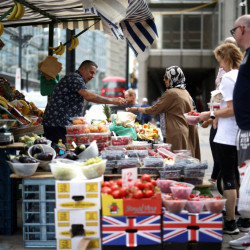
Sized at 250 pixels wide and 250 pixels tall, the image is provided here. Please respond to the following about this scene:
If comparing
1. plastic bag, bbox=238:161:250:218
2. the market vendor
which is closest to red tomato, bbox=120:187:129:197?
plastic bag, bbox=238:161:250:218

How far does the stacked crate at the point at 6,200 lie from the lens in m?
5.09

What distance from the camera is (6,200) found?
5105 millimetres

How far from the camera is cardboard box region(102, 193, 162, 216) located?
4.07 m

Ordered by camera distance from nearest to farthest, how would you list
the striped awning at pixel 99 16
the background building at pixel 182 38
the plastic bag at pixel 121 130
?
the striped awning at pixel 99 16 < the plastic bag at pixel 121 130 < the background building at pixel 182 38

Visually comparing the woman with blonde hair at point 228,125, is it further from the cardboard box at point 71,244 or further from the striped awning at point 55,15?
the striped awning at point 55,15

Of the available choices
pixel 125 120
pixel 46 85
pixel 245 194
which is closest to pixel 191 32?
pixel 46 85

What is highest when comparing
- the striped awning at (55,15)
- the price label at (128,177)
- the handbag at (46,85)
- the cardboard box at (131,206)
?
the striped awning at (55,15)

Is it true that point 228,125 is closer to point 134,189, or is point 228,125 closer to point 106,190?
point 134,189

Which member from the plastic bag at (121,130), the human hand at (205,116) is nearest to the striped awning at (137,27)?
the plastic bag at (121,130)

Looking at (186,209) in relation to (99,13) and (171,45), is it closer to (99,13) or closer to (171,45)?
(99,13)

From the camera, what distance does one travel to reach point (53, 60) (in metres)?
8.75

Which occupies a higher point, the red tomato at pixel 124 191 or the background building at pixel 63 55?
the background building at pixel 63 55

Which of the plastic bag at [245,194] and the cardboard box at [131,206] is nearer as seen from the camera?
the cardboard box at [131,206]

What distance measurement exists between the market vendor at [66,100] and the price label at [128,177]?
2512 mm
